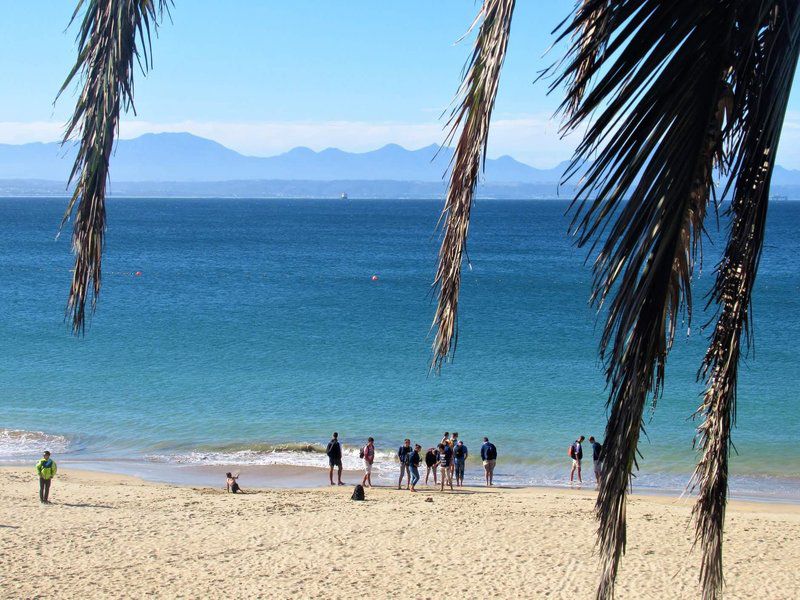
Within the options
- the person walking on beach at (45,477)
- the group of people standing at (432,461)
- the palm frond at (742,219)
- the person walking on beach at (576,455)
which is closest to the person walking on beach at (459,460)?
the group of people standing at (432,461)

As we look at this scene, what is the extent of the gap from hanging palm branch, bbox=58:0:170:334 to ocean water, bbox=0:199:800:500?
9.49 feet

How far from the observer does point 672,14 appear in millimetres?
1837

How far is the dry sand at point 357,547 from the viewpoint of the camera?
40.8ft

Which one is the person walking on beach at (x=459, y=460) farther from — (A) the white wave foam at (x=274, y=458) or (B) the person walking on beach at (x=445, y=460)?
(A) the white wave foam at (x=274, y=458)

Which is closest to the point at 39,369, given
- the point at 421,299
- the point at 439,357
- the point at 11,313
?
the point at 11,313

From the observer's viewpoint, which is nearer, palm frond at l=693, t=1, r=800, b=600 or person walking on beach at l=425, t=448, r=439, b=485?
palm frond at l=693, t=1, r=800, b=600

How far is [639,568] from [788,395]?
19.7m

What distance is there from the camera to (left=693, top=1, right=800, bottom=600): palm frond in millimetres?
1815

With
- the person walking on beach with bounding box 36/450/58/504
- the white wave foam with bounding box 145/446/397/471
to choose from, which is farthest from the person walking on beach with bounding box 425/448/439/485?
the person walking on beach with bounding box 36/450/58/504

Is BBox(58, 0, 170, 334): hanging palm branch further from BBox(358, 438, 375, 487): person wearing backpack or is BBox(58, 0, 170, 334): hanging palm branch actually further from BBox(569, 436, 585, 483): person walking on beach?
BBox(569, 436, 585, 483): person walking on beach

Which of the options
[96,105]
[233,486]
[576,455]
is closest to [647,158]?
[96,105]

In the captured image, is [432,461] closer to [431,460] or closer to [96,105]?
[431,460]

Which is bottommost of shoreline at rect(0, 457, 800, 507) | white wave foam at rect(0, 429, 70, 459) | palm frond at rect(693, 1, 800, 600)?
white wave foam at rect(0, 429, 70, 459)

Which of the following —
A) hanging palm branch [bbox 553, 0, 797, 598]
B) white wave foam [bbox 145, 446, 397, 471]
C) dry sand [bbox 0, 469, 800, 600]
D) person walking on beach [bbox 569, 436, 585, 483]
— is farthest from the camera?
white wave foam [bbox 145, 446, 397, 471]
